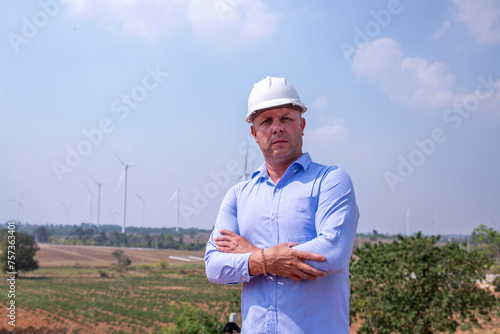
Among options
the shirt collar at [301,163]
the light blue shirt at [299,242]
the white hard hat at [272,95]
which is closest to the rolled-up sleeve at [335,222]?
the light blue shirt at [299,242]

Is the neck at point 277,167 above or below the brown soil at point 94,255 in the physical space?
above

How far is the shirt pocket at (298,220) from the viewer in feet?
5.96

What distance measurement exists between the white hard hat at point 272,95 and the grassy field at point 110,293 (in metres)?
13.9

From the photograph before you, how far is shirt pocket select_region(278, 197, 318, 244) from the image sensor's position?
1.82 m

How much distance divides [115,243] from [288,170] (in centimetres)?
5747

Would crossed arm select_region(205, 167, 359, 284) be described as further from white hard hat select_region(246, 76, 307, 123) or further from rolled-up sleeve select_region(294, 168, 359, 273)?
white hard hat select_region(246, 76, 307, 123)

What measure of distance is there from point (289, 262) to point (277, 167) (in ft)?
1.58

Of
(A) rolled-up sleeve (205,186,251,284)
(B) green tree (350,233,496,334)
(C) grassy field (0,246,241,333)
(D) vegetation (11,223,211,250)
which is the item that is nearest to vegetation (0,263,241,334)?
(C) grassy field (0,246,241,333)

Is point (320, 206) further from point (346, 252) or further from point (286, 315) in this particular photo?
point (286, 315)

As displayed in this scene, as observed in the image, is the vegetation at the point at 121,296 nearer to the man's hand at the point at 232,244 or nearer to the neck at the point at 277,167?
the man's hand at the point at 232,244

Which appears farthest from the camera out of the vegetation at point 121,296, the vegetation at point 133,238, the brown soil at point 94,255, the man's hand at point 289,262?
the vegetation at point 133,238

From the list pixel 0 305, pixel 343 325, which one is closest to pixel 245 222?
pixel 343 325

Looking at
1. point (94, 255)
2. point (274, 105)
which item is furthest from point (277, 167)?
point (94, 255)

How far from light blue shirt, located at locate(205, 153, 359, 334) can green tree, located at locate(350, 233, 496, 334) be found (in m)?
6.61
